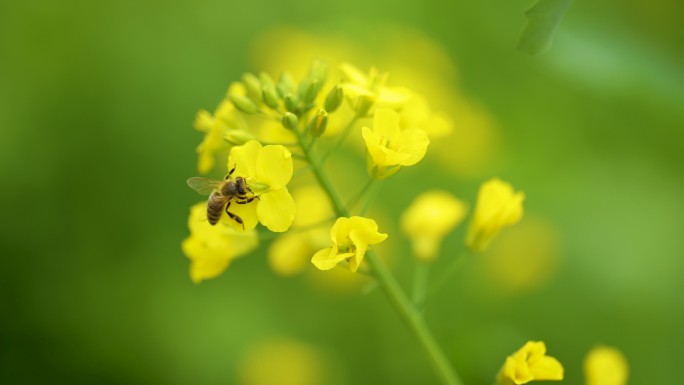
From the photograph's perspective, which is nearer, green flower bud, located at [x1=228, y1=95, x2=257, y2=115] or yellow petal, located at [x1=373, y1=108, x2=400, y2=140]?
yellow petal, located at [x1=373, y1=108, x2=400, y2=140]

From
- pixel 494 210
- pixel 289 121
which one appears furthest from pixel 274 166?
pixel 494 210

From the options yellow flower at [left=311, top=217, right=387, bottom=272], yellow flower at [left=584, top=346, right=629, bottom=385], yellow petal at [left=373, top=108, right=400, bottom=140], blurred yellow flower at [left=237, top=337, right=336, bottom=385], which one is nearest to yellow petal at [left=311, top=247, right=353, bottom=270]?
yellow flower at [left=311, top=217, right=387, bottom=272]

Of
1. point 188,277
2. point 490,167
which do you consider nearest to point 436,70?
point 490,167

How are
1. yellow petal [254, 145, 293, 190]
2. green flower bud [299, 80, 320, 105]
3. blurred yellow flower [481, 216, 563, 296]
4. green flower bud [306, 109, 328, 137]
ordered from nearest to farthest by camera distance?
yellow petal [254, 145, 293, 190] → green flower bud [306, 109, 328, 137] → green flower bud [299, 80, 320, 105] → blurred yellow flower [481, 216, 563, 296]

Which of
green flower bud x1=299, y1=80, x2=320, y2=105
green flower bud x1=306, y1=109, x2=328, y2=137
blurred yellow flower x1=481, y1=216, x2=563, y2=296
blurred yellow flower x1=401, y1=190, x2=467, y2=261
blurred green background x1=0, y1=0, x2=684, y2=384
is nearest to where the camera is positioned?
green flower bud x1=306, y1=109, x2=328, y2=137

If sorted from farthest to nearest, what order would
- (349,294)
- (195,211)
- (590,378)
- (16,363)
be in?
(349,294) → (16,363) → (195,211) → (590,378)

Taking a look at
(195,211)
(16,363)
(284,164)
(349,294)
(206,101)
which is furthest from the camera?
(206,101)

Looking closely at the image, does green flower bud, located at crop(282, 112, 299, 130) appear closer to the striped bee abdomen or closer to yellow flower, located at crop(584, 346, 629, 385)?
the striped bee abdomen

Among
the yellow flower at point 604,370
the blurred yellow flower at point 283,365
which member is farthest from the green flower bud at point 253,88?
the blurred yellow flower at point 283,365

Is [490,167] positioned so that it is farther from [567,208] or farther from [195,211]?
[195,211]
